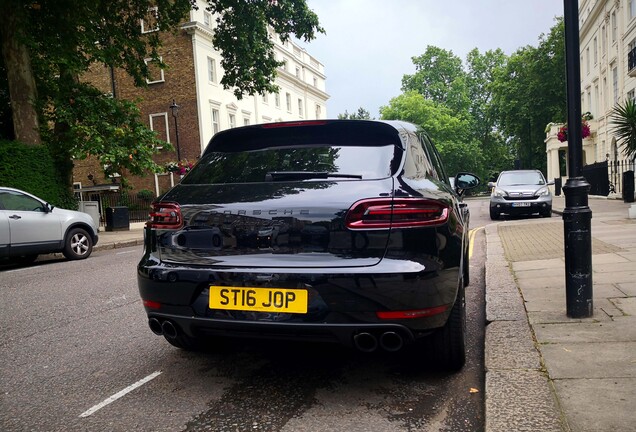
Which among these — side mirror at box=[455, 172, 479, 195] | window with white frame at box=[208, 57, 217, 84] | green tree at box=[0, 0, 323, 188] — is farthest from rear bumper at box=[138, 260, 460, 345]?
window with white frame at box=[208, 57, 217, 84]

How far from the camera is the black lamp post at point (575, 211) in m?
3.84

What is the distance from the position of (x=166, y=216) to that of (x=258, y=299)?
0.83m

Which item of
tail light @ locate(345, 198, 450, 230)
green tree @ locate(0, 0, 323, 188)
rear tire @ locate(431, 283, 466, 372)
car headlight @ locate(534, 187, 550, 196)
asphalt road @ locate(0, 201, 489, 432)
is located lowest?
asphalt road @ locate(0, 201, 489, 432)

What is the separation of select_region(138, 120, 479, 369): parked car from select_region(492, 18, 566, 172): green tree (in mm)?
45630

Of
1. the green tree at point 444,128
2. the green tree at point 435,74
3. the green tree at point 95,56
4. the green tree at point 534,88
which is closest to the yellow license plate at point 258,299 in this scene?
the green tree at point 95,56

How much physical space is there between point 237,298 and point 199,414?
2.19 feet

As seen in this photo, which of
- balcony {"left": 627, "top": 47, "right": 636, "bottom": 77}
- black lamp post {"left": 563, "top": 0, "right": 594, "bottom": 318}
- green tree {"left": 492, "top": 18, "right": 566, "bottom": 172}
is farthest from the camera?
green tree {"left": 492, "top": 18, "right": 566, "bottom": 172}

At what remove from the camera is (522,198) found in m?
15.5

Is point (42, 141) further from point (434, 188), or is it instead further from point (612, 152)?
point (612, 152)

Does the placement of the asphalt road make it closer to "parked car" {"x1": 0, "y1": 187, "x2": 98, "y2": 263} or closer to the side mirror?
the side mirror

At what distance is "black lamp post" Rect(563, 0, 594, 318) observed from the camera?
3.84 m

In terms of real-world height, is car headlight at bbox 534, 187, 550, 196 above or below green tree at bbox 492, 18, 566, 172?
below

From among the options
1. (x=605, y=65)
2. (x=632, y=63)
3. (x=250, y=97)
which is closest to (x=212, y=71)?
(x=250, y=97)

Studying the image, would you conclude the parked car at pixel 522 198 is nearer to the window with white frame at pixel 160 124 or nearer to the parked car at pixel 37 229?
the parked car at pixel 37 229
